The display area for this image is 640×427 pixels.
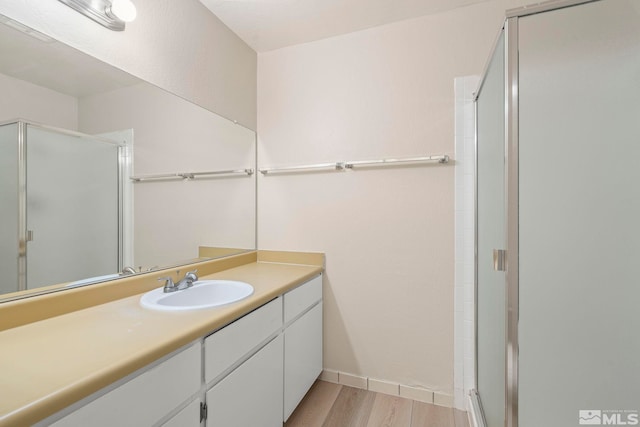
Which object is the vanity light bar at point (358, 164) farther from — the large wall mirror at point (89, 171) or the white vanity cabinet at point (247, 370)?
the white vanity cabinet at point (247, 370)

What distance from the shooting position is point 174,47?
1.48 metres

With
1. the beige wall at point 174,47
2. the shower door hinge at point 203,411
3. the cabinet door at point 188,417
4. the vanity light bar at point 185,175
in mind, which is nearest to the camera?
the cabinet door at point 188,417

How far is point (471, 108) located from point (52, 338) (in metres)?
2.07

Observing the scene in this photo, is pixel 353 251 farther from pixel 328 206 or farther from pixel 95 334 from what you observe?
pixel 95 334

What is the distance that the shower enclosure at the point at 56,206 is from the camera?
3.09ft

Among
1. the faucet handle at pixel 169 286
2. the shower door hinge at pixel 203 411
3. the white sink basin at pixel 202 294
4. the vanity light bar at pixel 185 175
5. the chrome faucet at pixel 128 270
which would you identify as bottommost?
the shower door hinge at pixel 203 411

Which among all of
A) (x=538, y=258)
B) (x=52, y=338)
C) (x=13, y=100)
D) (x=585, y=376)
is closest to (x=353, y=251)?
(x=538, y=258)

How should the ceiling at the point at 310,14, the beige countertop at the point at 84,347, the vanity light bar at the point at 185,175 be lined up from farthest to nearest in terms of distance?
the ceiling at the point at 310,14
the vanity light bar at the point at 185,175
the beige countertop at the point at 84,347

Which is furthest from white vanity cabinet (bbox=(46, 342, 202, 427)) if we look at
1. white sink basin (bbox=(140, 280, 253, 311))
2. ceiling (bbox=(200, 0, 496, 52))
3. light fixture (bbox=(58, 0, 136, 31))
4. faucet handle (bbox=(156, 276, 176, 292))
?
ceiling (bbox=(200, 0, 496, 52))

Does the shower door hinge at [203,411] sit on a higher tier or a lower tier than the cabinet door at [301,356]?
higher

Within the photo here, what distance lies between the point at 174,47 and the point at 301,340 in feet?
5.71

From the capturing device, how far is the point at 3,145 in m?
0.93

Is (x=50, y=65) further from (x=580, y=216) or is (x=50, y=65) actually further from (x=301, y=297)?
(x=580, y=216)

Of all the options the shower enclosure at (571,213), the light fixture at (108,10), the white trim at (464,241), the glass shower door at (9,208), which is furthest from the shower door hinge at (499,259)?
the light fixture at (108,10)
